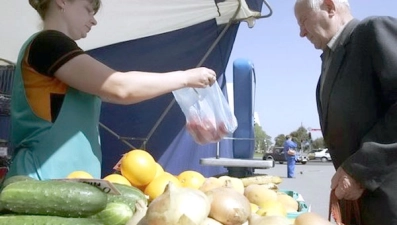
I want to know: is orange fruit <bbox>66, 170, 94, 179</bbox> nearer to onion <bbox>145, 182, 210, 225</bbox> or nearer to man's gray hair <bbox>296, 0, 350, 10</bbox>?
onion <bbox>145, 182, 210, 225</bbox>

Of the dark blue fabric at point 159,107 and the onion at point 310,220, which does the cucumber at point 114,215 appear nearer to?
the onion at point 310,220

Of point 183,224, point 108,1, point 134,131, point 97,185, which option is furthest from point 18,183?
point 134,131

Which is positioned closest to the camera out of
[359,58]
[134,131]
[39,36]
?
[39,36]

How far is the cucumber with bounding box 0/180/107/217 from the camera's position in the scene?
120 cm

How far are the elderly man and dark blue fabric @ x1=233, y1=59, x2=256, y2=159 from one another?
2201 millimetres

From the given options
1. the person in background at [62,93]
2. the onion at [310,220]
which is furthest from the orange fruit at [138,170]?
the onion at [310,220]

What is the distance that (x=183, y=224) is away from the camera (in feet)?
3.43

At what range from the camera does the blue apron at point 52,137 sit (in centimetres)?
161

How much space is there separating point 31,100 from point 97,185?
53 centimetres

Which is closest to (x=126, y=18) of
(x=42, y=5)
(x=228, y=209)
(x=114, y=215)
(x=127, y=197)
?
(x=42, y=5)

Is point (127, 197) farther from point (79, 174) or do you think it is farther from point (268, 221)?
point (268, 221)

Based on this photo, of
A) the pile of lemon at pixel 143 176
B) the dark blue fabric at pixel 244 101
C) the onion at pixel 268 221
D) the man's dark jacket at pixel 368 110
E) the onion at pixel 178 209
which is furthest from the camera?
the dark blue fabric at pixel 244 101

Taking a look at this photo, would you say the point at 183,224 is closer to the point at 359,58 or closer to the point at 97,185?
the point at 97,185

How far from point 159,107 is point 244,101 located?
823mm
